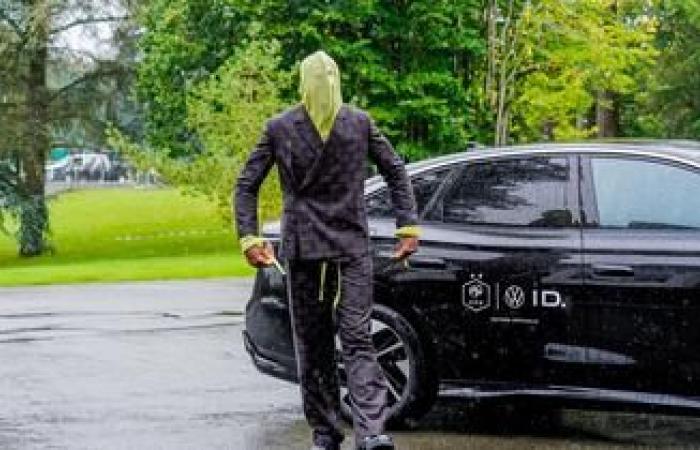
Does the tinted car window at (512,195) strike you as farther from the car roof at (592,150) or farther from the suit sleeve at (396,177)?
the suit sleeve at (396,177)

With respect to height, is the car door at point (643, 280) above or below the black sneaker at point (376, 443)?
above

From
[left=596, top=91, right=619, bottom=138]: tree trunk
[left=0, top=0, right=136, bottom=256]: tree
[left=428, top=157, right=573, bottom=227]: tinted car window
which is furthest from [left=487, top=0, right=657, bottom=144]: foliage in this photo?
[left=428, top=157, right=573, bottom=227]: tinted car window

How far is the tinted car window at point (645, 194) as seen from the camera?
7352 millimetres

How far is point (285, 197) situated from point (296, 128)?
320 mm

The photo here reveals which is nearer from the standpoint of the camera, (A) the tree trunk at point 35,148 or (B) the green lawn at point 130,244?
(B) the green lawn at point 130,244

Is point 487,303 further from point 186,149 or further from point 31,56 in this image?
point 31,56

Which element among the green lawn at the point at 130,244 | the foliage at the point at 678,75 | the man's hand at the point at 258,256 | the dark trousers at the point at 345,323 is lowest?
the green lawn at the point at 130,244

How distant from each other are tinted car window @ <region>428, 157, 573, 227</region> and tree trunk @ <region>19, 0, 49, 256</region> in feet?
119

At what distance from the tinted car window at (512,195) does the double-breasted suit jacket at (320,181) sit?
50.5 inches

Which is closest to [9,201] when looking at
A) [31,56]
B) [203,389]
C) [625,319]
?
[31,56]

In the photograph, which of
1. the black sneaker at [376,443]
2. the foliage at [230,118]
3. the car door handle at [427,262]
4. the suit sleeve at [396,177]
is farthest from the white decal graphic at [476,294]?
the foliage at [230,118]

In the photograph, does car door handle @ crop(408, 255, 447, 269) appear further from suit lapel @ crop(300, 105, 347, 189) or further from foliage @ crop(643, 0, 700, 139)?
foliage @ crop(643, 0, 700, 139)

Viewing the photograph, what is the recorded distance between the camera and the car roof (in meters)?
7.55

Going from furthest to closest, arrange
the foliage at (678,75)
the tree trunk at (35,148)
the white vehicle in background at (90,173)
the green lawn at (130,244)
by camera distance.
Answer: the white vehicle in background at (90,173) < the foliage at (678,75) < the tree trunk at (35,148) < the green lawn at (130,244)
